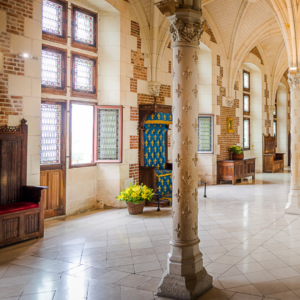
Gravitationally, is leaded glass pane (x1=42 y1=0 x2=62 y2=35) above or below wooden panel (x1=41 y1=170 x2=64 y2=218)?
above

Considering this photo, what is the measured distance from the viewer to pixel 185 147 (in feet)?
11.8

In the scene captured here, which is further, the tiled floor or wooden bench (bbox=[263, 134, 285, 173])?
wooden bench (bbox=[263, 134, 285, 173])

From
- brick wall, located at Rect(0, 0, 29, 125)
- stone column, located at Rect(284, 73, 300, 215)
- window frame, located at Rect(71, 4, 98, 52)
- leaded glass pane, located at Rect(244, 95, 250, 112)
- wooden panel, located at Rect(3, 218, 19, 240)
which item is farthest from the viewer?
leaded glass pane, located at Rect(244, 95, 250, 112)

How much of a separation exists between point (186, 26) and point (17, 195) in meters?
4.04

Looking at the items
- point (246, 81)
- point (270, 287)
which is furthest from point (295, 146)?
point (246, 81)

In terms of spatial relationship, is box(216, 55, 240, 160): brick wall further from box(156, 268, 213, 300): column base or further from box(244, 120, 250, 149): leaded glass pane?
box(156, 268, 213, 300): column base

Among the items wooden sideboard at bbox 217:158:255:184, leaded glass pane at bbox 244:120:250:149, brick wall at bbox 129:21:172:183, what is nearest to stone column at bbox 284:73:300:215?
brick wall at bbox 129:21:172:183

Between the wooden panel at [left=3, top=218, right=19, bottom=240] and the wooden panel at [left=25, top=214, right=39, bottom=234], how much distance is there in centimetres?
19

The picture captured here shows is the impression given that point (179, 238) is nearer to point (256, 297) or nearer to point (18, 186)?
point (256, 297)

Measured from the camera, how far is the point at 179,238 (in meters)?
3.59

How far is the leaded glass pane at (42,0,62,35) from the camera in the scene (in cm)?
692

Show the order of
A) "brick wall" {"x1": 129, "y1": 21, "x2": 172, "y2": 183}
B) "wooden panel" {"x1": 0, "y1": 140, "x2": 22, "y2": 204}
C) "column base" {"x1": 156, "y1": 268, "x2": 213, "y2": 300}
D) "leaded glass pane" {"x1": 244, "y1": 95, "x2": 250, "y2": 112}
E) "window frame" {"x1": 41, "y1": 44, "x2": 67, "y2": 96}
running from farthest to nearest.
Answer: "leaded glass pane" {"x1": 244, "y1": 95, "x2": 250, "y2": 112}, "brick wall" {"x1": 129, "y1": 21, "x2": 172, "y2": 183}, "window frame" {"x1": 41, "y1": 44, "x2": 67, "y2": 96}, "wooden panel" {"x1": 0, "y1": 140, "x2": 22, "y2": 204}, "column base" {"x1": 156, "y1": 268, "x2": 213, "y2": 300}

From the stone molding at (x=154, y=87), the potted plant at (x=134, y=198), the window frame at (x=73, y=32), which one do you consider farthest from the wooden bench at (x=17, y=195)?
the stone molding at (x=154, y=87)

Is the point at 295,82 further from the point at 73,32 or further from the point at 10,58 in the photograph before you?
the point at 10,58
